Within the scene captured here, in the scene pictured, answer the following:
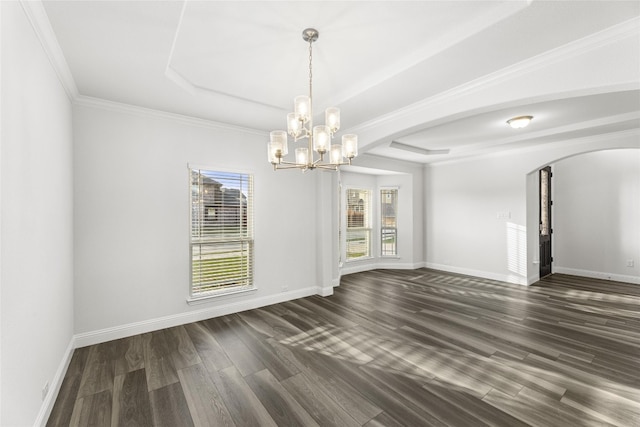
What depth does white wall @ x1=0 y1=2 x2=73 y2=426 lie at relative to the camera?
153 cm

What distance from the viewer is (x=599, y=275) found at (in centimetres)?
637

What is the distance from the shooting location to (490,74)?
2.76 metres

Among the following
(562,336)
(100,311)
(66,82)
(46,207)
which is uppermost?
(66,82)

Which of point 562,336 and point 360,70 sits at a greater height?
point 360,70

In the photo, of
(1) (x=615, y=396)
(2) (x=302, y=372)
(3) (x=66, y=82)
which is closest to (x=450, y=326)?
(1) (x=615, y=396)

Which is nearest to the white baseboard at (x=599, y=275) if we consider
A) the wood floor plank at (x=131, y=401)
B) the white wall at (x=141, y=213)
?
the white wall at (x=141, y=213)

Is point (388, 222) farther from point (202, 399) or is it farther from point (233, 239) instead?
point (202, 399)

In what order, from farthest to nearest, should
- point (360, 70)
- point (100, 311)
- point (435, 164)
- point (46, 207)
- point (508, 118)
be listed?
point (435, 164) → point (508, 118) → point (100, 311) → point (360, 70) → point (46, 207)

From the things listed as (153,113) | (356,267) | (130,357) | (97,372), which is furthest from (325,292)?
(153,113)

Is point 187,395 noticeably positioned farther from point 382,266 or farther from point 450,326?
point 382,266

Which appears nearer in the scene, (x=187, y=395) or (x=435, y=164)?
(x=187, y=395)

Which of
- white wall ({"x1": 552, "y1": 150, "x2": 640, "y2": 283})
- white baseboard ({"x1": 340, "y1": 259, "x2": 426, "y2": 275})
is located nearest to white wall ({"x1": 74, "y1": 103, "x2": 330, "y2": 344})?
white baseboard ({"x1": 340, "y1": 259, "x2": 426, "y2": 275})

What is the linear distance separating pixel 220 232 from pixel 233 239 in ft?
0.74

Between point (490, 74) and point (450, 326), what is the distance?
120 inches
